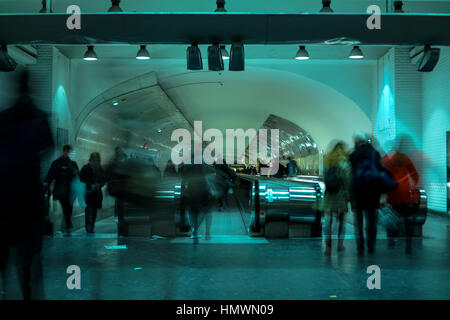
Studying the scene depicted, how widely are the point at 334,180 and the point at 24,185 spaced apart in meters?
4.99

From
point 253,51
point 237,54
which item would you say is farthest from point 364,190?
point 253,51

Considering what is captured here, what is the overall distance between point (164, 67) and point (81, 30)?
10.5 m

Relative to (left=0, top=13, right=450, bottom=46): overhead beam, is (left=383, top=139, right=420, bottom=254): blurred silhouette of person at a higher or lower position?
lower

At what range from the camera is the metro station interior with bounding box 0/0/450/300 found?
524cm

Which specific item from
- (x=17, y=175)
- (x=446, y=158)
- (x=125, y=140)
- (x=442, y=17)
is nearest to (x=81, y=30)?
(x=17, y=175)

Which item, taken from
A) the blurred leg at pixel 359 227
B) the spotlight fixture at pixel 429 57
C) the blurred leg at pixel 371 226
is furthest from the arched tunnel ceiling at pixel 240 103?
the blurred leg at pixel 359 227

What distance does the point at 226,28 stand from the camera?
276 inches

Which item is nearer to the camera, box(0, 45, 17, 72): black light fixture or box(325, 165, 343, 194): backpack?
box(325, 165, 343, 194): backpack

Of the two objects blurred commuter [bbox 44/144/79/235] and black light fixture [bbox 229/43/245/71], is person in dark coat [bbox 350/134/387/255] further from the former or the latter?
blurred commuter [bbox 44/144/79/235]

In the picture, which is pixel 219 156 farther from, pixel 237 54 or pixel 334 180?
pixel 334 180

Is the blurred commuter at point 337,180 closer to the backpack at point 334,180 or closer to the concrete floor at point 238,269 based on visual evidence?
the backpack at point 334,180

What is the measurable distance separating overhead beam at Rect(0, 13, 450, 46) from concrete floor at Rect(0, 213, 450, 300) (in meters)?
3.29

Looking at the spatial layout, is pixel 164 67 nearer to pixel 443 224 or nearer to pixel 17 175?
pixel 443 224

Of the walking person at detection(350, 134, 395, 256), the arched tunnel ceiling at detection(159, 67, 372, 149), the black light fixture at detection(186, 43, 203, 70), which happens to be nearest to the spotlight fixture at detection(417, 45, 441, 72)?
the walking person at detection(350, 134, 395, 256)
